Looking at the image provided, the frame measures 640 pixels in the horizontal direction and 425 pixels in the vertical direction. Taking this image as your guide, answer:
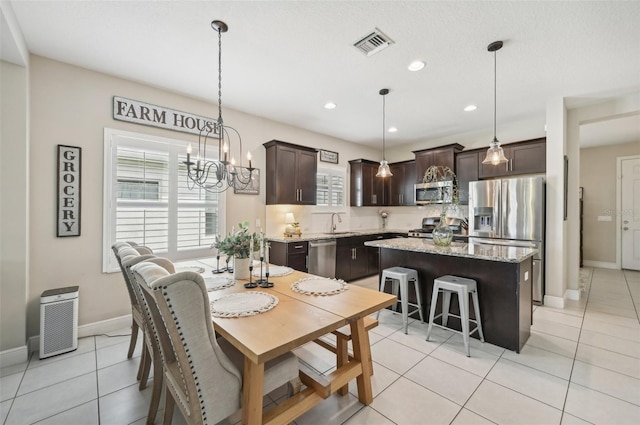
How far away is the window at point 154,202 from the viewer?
3.05 metres

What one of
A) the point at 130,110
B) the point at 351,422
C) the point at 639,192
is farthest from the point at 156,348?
the point at 639,192

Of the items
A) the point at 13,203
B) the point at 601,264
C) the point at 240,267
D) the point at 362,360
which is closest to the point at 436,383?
the point at 362,360

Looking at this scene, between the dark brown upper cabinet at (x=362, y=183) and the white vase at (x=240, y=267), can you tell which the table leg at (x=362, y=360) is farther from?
the dark brown upper cabinet at (x=362, y=183)

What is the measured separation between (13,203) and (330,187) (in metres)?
4.39

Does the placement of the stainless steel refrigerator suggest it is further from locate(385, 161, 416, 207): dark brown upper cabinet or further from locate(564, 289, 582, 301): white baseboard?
locate(385, 161, 416, 207): dark brown upper cabinet

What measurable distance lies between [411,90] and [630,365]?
11.3 ft

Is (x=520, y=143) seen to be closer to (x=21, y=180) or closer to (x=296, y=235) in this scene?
(x=296, y=235)

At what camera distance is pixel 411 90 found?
346 cm

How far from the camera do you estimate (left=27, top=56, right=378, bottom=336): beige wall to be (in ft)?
8.71

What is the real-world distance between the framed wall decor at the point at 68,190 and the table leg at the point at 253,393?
109 inches

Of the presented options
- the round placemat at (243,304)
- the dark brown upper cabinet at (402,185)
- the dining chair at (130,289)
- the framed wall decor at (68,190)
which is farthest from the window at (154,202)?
the dark brown upper cabinet at (402,185)

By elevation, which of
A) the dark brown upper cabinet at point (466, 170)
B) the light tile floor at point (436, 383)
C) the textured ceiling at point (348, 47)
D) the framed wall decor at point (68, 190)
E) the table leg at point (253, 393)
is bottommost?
the light tile floor at point (436, 383)

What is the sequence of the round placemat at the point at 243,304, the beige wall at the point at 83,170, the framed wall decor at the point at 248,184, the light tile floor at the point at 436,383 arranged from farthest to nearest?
1. the framed wall decor at the point at 248,184
2. the beige wall at the point at 83,170
3. the light tile floor at the point at 436,383
4. the round placemat at the point at 243,304

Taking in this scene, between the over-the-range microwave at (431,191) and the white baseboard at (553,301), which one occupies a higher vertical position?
the over-the-range microwave at (431,191)
